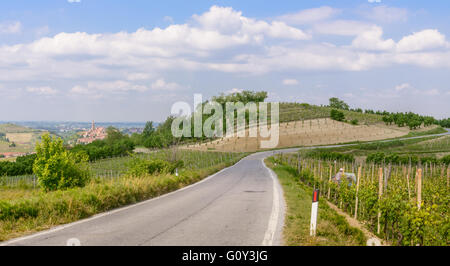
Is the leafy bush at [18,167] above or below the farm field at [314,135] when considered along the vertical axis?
below

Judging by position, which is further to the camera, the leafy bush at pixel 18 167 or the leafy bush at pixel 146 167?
the leafy bush at pixel 18 167

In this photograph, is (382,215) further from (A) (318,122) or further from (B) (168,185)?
(A) (318,122)

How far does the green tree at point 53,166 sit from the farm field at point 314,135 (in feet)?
225

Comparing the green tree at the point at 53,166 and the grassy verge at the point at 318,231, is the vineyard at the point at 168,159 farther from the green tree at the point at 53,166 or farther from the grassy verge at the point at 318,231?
the grassy verge at the point at 318,231

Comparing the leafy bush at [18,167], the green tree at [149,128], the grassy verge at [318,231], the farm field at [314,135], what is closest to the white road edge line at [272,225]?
the grassy verge at [318,231]

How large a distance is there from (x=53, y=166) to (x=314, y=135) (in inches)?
3599

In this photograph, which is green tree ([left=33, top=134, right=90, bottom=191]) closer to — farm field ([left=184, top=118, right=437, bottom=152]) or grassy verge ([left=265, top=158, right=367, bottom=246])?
grassy verge ([left=265, top=158, right=367, bottom=246])

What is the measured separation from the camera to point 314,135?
102500 millimetres

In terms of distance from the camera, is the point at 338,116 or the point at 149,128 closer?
the point at 338,116

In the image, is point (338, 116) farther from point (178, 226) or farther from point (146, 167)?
point (178, 226)

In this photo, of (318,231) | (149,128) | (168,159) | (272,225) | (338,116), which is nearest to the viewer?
(318,231)

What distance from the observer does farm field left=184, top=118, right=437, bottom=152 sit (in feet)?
301

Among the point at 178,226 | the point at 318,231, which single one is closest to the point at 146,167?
the point at 178,226

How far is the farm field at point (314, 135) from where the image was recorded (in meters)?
91.8
